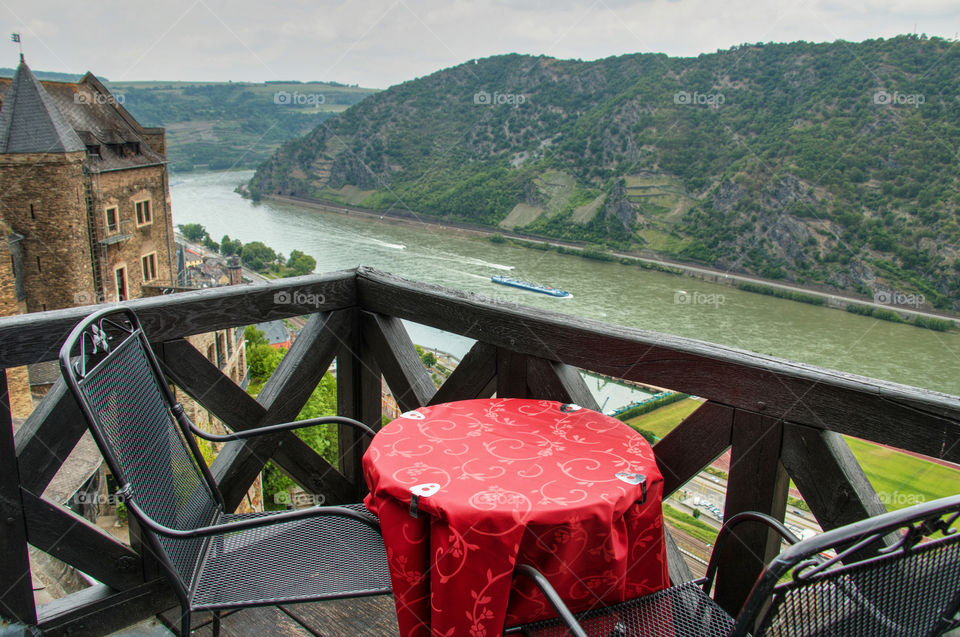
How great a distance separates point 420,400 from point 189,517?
30.5 inches

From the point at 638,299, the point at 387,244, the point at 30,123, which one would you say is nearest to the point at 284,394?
the point at 30,123

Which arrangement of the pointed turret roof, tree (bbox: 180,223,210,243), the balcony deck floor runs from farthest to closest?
tree (bbox: 180,223,210,243) → the pointed turret roof → the balcony deck floor

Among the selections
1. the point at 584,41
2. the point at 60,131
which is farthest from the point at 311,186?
the point at 584,41

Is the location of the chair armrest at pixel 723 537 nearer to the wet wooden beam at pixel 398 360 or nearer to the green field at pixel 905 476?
the green field at pixel 905 476

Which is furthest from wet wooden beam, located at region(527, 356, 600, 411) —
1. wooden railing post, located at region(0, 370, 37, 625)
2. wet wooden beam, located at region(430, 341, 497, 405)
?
wooden railing post, located at region(0, 370, 37, 625)

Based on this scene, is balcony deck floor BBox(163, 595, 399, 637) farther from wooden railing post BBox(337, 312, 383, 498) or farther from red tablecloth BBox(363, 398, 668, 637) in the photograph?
red tablecloth BBox(363, 398, 668, 637)

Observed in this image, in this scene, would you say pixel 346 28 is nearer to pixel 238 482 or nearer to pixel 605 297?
pixel 605 297

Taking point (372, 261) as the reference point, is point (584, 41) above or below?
above

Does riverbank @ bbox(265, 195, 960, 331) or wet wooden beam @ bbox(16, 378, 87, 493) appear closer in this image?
wet wooden beam @ bbox(16, 378, 87, 493)

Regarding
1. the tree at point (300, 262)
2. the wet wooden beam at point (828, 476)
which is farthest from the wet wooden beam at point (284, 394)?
the tree at point (300, 262)

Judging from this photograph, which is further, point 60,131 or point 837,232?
point 837,232

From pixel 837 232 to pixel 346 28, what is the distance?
840 inches

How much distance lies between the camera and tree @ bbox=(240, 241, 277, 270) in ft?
142

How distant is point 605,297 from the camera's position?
89.4ft
